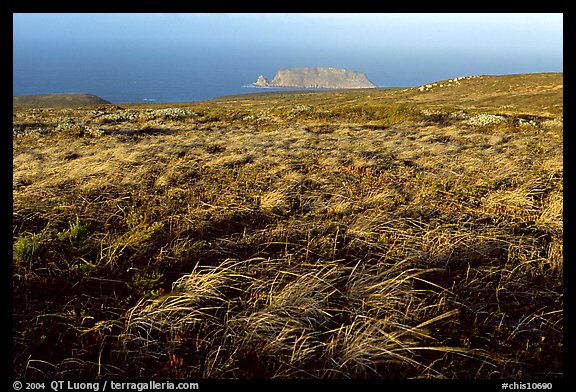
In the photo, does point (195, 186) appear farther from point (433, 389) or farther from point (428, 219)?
point (433, 389)

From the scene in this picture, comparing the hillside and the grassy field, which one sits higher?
the hillside

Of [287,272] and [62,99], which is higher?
[62,99]

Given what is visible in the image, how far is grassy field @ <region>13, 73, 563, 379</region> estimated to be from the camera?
122 inches

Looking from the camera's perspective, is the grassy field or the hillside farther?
the hillside

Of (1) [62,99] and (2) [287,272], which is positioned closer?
(2) [287,272]

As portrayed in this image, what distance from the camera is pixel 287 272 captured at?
4.27 metres

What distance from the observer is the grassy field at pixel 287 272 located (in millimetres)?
3098

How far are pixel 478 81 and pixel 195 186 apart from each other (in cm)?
8978

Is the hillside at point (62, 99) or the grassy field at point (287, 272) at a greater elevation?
the hillside at point (62, 99)

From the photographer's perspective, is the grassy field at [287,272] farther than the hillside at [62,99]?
No

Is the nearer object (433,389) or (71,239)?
(433,389)
